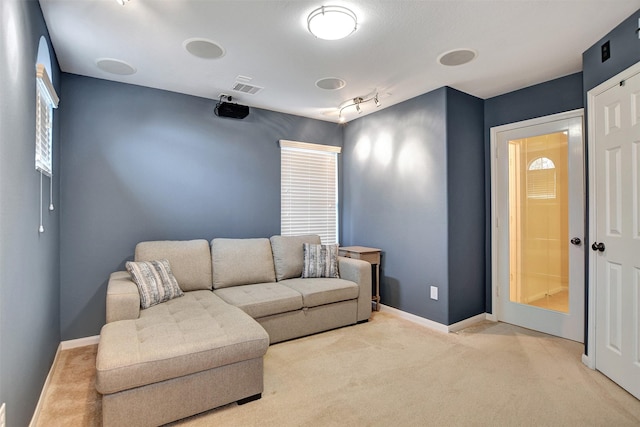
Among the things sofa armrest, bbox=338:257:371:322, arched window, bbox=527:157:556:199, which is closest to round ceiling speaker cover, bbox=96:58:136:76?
sofa armrest, bbox=338:257:371:322

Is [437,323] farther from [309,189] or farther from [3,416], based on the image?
[3,416]

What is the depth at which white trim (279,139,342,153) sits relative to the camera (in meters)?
4.38

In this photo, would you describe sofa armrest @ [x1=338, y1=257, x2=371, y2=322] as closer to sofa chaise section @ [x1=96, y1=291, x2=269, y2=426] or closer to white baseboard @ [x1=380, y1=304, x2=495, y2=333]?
white baseboard @ [x1=380, y1=304, x2=495, y2=333]

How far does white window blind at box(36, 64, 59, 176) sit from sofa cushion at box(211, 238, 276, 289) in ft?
5.29

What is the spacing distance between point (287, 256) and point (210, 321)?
1.63m

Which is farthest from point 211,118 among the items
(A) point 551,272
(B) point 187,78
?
(A) point 551,272

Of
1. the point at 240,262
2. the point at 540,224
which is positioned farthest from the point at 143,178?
the point at 540,224

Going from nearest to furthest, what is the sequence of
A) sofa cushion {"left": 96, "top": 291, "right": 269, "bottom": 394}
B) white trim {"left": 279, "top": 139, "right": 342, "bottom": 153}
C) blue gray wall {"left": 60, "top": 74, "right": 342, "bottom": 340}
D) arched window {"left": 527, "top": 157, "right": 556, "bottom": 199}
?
sofa cushion {"left": 96, "top": 291, "right": 269, "bottom": 394}
blue gray wall {"left": 60, "top": 74, "right": 342, "bottom": 340}
arched window {"left": 527, "top": 157, "right": 556, "bottom": 199}
white trim {"left": 279, "top": 139, "right": 342, "bottom": 153}

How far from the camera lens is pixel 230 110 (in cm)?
382

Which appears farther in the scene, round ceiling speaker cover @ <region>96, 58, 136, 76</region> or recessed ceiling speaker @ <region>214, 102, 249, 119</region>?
recessed ceiling speaker @ <region>214, 102, 249, 119</region>

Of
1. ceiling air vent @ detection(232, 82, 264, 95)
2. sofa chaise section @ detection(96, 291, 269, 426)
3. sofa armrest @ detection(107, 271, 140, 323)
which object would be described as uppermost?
ceiling air vent @ detection(232, 82, 264, 95)

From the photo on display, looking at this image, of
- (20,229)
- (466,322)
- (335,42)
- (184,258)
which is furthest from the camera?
(466,322)

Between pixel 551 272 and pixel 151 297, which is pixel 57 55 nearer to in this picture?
pixel 151 297

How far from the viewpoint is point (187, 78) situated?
326 centimetres
